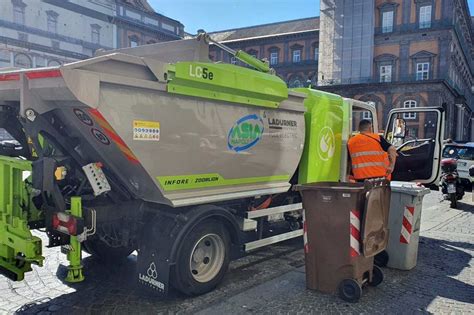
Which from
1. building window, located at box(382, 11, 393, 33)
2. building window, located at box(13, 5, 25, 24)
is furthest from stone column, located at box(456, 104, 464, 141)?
building window, located at box(13, 5, 25, 24)

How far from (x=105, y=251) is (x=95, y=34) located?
47.0 metres

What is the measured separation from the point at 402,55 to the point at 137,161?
4662 cm

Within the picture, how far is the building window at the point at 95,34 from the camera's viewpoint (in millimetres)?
46656

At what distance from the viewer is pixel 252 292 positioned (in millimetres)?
4512

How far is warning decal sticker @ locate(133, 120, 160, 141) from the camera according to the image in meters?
3.70

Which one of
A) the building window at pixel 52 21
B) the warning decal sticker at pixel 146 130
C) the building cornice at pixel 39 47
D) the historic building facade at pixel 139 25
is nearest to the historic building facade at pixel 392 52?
the historic building facade at pixel 139 25

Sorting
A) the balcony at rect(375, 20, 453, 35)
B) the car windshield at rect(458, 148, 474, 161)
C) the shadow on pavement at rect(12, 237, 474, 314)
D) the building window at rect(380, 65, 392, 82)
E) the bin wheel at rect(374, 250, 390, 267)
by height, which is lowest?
the shadow on pavement at rect(12, 237, 474, 314)

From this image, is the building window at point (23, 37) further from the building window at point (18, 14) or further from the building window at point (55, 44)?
the building window at point (55, 44)

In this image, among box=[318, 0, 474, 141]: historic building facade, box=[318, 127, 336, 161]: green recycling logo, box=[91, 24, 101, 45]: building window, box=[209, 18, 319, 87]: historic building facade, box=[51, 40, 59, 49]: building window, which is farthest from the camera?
box=[209, 18, 319, 87]: historic building facade

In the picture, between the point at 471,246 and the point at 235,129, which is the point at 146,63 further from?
the point at 471,246

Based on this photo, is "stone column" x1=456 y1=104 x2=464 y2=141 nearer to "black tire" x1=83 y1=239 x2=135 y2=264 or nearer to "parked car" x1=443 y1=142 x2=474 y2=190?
"parked car" x1=443 y1=142 x2=474 y2=190

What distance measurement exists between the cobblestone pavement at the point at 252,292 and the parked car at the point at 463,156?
7.81 m

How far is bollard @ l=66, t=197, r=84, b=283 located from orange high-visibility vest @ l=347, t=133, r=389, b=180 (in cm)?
384

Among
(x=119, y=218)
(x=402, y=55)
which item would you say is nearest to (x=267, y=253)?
(x=119, y=218)
